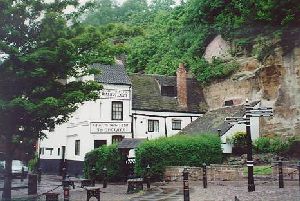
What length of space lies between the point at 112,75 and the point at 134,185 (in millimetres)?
16592

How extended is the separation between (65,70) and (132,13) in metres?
53.1


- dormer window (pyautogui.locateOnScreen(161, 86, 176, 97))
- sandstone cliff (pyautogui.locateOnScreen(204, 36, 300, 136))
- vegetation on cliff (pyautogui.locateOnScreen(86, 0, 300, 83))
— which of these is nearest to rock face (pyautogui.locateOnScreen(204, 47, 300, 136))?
sandstone cliff (pyautogui.locateOnScreen(204, 36, 300, 136))

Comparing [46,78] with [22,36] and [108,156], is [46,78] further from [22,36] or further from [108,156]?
[108,156]

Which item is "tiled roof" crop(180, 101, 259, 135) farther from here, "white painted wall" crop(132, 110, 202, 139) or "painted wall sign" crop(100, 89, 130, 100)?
"painted wall sign" crop(100, 89, 130, 100)

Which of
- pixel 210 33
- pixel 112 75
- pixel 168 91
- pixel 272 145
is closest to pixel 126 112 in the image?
pixel 112 75

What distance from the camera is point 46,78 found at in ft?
53.7

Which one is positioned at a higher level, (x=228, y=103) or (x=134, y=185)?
(x=228, y=103)

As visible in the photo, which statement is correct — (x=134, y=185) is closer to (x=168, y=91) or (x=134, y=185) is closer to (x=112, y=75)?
(x=112, y=75)

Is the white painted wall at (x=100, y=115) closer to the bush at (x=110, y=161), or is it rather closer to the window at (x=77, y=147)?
the window at (x=77, y=147)

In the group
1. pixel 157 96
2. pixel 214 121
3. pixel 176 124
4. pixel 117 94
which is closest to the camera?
pixel 214 121

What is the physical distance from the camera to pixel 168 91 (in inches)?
1513

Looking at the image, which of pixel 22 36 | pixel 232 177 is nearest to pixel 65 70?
pixel 22 36

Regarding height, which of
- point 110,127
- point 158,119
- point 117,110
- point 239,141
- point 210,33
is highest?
point 210,33

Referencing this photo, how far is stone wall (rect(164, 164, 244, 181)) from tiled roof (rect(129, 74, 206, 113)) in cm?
1182
